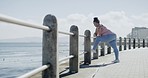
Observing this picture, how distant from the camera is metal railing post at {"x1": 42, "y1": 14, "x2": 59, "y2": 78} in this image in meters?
3.78

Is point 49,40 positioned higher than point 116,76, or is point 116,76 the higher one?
point 49,40

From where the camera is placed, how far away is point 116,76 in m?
5.99

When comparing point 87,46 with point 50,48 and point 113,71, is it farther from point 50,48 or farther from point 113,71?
point 50,48

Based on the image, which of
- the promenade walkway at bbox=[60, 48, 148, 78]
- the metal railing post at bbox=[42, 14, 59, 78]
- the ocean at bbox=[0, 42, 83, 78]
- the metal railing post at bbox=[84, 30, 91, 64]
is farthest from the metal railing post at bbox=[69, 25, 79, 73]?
the metal railing post at bbox=[42, 14, 59, 78]

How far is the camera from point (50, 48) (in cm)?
380

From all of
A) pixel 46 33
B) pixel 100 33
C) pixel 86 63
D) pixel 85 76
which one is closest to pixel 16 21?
pixel 46 33

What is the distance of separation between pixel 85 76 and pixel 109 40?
13.7 feet

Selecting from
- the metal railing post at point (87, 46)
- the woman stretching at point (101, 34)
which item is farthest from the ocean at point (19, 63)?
the woman stretching at point (101, 34)

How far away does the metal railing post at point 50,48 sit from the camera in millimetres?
3779

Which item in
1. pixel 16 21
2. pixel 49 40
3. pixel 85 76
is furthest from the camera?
pixel 85 76

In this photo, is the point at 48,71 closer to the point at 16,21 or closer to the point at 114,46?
the point at 16,21

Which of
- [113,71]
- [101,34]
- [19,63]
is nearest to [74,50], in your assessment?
[113,71]

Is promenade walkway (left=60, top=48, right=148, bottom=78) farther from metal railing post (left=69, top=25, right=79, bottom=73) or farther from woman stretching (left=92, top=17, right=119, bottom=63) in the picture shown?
woman stretching (left=92, top=17, right=119, bottom=63)

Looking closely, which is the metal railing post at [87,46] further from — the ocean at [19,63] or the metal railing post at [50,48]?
the metal railing post at [50,48]
